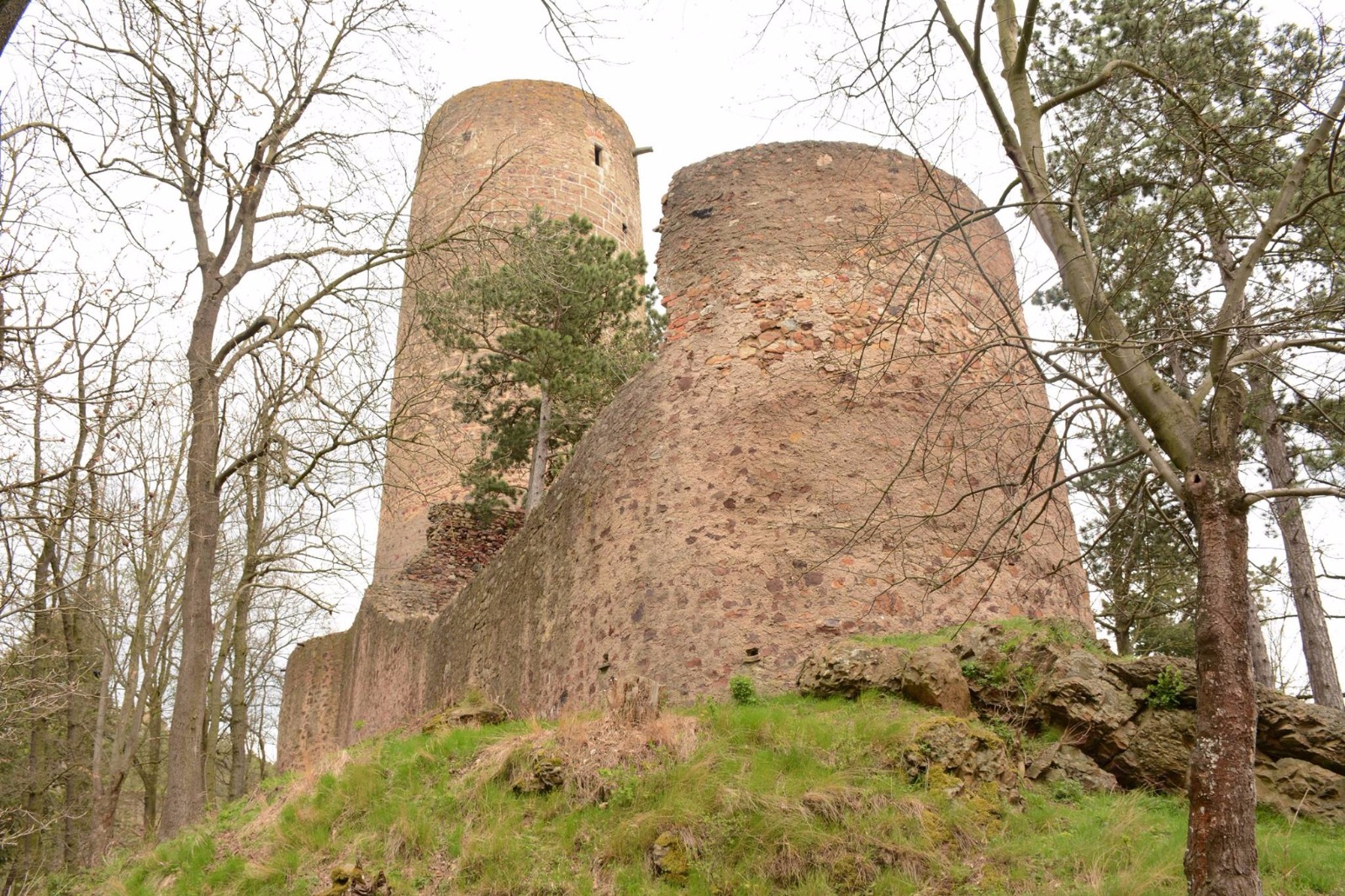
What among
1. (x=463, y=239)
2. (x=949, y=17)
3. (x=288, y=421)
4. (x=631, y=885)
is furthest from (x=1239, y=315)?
(x=288, y=421)

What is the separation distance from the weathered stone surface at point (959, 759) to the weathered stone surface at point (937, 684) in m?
0.49

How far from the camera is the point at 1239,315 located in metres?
5.75

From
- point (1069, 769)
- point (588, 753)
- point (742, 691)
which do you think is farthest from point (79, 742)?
point (1069, 769)

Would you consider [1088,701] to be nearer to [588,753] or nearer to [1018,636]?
[1018,636]

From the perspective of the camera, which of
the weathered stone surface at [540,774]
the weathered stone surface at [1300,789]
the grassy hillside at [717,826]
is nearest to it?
the grassy hillside at [717,826]

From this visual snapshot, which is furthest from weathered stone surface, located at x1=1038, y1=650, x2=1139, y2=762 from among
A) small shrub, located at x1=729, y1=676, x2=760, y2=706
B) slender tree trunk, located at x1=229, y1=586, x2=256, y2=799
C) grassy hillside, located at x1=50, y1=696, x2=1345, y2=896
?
slender tree trunk, located at x1=229, y1=586, x2=256, y2=799

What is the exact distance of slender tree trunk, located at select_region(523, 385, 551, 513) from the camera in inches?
536

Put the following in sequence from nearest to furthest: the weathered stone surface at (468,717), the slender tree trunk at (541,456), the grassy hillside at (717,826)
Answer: the grassy hillside at (717,826), the weathered stone surface at (468,717), the slender tree trunk at (541,456)

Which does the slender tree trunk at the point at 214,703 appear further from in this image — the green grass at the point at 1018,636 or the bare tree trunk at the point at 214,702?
the green grass at the point at 1018,636

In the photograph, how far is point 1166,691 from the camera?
22.2 ft

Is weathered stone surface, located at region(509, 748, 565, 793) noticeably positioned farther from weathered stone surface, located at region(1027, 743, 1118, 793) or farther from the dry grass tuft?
weathered stone surface, located at region(1027, 743, 1118, 793)

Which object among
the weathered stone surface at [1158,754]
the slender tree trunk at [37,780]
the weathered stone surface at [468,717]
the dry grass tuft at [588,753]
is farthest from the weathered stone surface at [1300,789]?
the slender tree trunk at [37,780]

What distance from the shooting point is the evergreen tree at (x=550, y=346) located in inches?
536

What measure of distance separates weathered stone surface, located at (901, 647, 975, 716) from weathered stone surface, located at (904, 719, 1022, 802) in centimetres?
49
